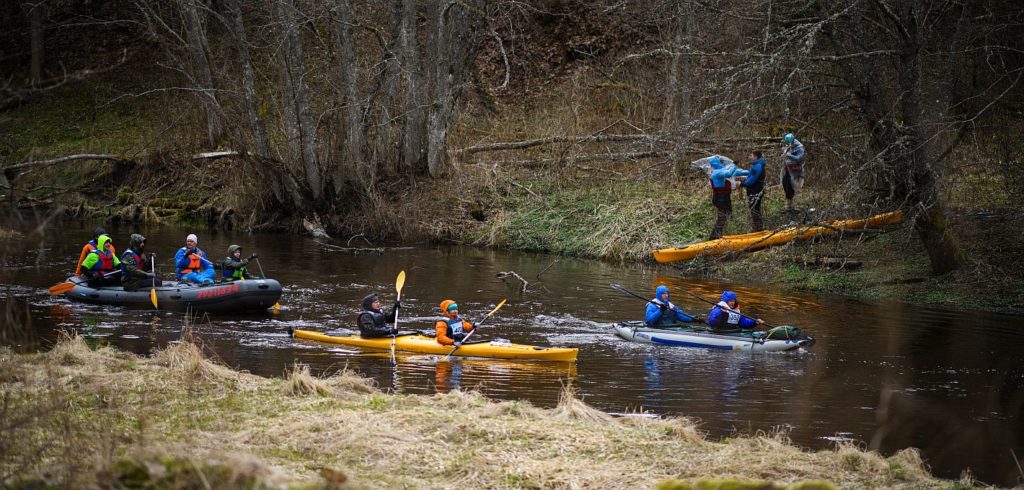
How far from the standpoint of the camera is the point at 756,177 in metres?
19.8

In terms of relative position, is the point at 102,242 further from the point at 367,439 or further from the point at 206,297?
the point at 367,439

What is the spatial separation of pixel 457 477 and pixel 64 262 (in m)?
15.8

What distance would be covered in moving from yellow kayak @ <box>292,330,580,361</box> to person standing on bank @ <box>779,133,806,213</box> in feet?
24.7

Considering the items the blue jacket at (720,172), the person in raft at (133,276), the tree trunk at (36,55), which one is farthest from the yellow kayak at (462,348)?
the blue jacket at (720,172)

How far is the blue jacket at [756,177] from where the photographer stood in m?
19.5

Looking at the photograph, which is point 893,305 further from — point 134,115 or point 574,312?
point 134,115

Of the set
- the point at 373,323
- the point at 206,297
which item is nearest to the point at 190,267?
the point at 206,297

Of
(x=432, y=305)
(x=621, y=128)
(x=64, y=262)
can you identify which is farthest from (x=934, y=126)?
(x=64, y=262)

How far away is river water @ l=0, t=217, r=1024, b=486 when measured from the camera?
32.3 ft

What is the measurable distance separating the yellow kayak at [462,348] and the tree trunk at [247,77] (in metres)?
11.2

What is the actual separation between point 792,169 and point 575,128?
8.37m

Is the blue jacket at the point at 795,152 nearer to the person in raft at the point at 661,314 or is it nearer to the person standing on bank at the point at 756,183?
the person standing on bank at the point at 756,183

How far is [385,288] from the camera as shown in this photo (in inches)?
711

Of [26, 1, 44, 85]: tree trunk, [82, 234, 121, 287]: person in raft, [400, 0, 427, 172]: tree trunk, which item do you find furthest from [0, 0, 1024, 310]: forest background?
[82, 234, 121, 287]: person in raft
